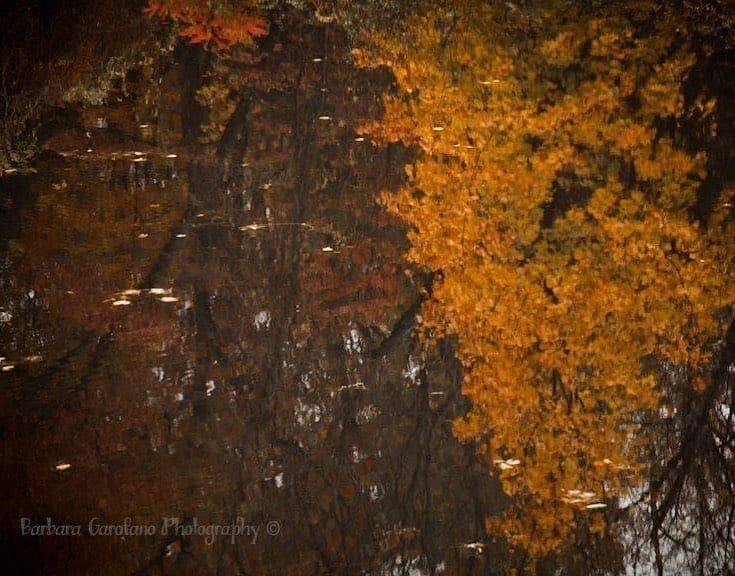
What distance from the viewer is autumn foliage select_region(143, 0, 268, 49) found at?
10.2m

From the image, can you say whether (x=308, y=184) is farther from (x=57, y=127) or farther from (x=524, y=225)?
(x=57, y=127)

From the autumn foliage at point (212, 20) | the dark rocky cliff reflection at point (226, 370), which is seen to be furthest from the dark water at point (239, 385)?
the autumn foliage at point (212, 20)

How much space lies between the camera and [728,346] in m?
5.19

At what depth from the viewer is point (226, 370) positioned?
4809 mm

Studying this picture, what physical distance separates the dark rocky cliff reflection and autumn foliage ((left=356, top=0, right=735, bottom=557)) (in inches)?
9.5

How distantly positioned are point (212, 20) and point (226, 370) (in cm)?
658

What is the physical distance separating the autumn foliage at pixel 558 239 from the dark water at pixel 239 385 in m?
0.20

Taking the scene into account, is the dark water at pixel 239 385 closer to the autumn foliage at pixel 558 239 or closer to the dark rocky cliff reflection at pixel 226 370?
the dark rocky cliff reflection at pixel 226 370

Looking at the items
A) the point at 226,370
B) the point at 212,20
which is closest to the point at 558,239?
the point at 226,370

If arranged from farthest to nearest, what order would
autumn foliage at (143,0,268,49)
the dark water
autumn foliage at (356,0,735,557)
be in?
autumn foliage at (143,0,268,49), autumn foliage at (356,0,735,557), the dark water

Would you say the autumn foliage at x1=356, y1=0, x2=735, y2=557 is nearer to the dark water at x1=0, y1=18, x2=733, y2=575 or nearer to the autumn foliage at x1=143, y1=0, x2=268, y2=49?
the dark water at x1=0, y1=18, x2=733, y2=575

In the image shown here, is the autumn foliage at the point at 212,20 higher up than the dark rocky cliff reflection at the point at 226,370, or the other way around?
the autumn foliage at the point at 212,20

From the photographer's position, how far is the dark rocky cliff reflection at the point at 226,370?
379cm

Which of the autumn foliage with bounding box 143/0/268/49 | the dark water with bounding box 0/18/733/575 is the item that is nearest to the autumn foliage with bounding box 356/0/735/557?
the dark water with bounding box 0/18/733/575
